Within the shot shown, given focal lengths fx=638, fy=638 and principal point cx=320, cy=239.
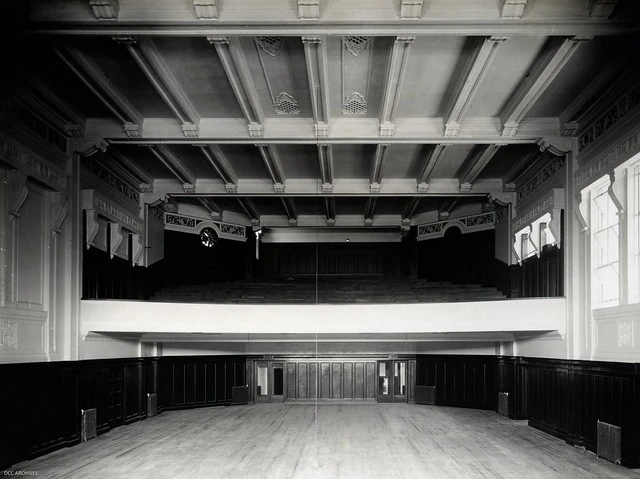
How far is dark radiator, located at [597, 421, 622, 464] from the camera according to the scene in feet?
27.8

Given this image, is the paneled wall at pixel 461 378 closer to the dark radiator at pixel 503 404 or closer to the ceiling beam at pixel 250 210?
the dark radiator at pixel 503 404

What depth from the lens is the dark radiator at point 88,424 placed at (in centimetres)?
1067

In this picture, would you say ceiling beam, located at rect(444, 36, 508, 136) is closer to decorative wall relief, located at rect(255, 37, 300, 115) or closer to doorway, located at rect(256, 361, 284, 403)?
decorative wall relief, located at rect(255, 37, 300, 115)

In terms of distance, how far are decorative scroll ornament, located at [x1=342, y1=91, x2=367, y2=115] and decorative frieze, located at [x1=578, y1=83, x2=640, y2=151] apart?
3.51m

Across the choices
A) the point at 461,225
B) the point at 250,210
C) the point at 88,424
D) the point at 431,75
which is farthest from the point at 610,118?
the point at 250,210

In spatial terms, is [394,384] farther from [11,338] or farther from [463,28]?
[463,28]

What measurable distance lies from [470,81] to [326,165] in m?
4.63

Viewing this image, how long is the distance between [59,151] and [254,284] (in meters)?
7.18

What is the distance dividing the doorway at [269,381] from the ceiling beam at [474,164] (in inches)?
263

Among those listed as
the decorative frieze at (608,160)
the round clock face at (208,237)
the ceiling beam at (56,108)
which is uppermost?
the ceiling beam at (56,108)

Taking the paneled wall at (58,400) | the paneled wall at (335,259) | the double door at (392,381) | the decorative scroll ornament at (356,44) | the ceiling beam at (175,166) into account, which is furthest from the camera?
the paneled wall at (335,259)

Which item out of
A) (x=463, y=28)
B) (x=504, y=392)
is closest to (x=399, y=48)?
(x=463, y=28)

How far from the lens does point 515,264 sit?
14078 mm

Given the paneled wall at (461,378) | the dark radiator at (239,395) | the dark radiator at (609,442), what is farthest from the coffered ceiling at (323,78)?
the dark radiator at (239,395)
